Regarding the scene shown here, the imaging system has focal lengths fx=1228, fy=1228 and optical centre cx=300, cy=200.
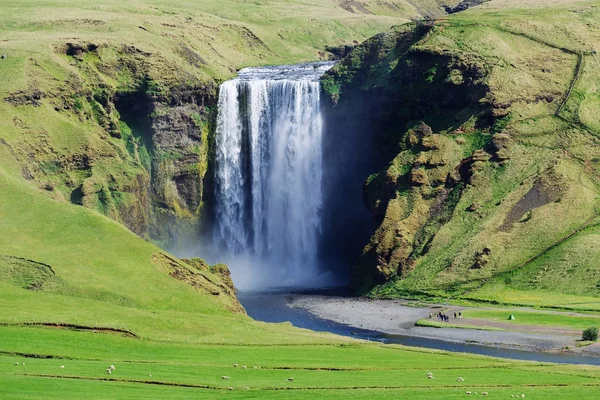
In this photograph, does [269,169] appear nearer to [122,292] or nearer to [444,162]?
[444,162]

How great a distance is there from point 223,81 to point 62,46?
25799mm

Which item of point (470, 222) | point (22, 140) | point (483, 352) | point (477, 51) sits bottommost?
point (483, 352)

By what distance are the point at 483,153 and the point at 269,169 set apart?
33.9 m

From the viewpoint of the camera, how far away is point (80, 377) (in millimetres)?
65750

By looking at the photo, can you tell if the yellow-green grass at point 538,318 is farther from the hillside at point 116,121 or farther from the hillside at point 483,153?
the hillside at point 116,121

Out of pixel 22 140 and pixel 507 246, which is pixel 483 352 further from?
pixel 22 140

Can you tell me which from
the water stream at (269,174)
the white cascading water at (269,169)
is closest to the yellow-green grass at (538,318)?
the water stream at (269,174)

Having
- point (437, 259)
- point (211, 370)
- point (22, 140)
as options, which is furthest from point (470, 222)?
point (211, 370)

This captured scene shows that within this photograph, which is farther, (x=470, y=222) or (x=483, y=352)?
(x=470, y=222)

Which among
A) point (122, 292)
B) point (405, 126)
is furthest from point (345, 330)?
point (405, 126)

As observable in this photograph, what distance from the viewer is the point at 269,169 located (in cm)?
17238

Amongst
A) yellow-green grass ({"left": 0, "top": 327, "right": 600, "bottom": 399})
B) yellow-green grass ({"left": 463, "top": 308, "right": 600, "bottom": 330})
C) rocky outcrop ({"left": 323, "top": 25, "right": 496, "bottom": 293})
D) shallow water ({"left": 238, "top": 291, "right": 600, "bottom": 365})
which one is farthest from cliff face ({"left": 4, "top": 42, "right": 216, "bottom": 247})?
yellow-green grass ({"left": 0, "top": 327, "right": 600, "bottom": 399})

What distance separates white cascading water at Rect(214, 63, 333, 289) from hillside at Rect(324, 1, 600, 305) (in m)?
6.30

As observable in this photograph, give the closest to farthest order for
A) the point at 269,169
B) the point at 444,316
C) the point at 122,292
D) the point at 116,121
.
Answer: the point at 122,292 → the point at 444,316 → the point at 116,121 → the point at 269,169
